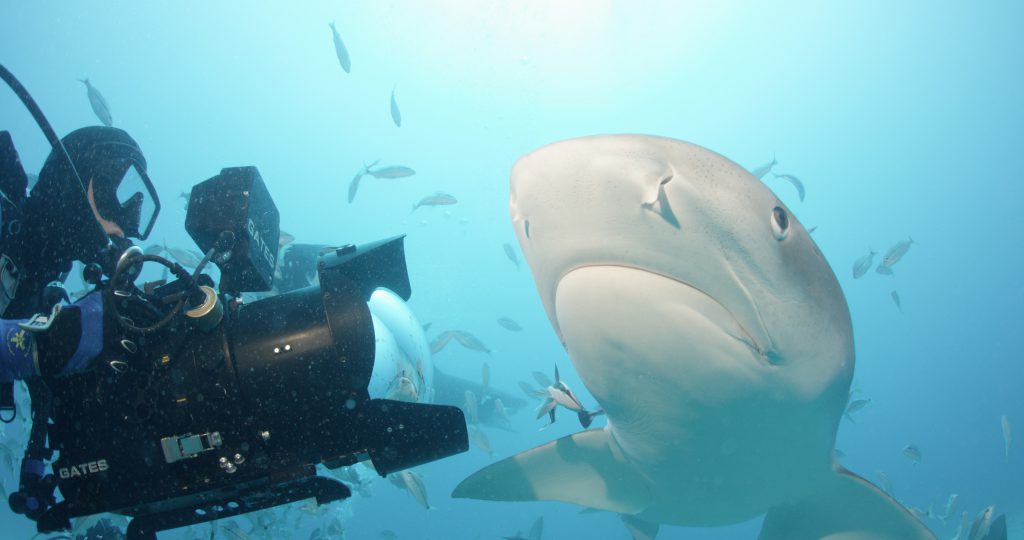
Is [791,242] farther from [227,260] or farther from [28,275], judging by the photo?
[28,275]

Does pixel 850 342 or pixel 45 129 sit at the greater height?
pixel 45 129

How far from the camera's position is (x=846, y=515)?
301 centimetres

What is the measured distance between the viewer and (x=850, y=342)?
196cm

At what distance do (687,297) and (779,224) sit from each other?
38 cm

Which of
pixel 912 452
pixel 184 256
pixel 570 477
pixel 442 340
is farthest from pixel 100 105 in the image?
pixel 912 452

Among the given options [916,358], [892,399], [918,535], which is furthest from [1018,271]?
[918,535]

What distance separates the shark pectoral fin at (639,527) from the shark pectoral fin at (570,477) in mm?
829

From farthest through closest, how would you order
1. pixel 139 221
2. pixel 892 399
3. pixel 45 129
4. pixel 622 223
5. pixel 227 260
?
pixel 892 399, pixel 139 221, pixel 45 129, pixel 227 260, pixel 622 223

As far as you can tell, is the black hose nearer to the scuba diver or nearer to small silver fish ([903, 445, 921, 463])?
the scuba diver

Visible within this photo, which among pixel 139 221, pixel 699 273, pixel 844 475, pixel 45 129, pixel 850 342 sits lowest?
pixel 844 475

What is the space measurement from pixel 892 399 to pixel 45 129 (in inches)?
3950

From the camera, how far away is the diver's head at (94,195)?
82.3 inches

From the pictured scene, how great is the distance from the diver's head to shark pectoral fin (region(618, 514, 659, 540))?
4117 mm

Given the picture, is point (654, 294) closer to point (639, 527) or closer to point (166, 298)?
point (166, 298)
